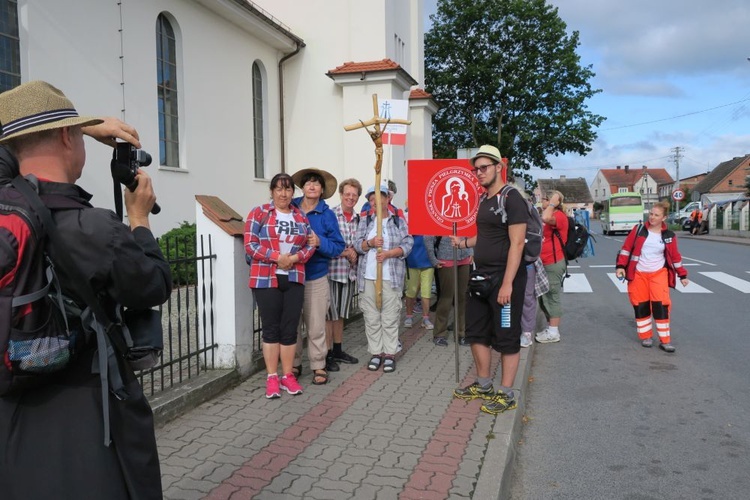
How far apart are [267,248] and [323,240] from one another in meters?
0.61

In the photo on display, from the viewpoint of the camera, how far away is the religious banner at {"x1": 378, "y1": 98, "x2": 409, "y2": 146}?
328 inches

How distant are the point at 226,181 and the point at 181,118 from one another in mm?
2025

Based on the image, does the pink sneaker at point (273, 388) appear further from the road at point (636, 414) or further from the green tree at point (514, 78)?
the green tree at point (514, 78)

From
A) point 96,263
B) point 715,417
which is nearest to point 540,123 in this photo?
point 715,417

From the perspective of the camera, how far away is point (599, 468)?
4.14m

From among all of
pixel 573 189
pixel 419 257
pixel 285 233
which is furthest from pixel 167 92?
pixel 573 189

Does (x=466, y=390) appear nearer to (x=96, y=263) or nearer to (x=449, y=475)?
(x=449, y=475)

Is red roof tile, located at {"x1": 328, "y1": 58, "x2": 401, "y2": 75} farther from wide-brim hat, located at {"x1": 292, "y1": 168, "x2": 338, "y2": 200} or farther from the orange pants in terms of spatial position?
wide-brim hat, located at {"x1": 292, "y1": 168, "x2": 338, "y2": 200}

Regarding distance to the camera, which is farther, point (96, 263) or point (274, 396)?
point (274, 396)

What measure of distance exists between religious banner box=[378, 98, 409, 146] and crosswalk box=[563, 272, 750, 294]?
252 inches

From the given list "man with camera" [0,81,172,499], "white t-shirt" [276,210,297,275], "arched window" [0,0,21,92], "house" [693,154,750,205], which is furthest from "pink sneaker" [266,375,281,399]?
"house" [693,154,750,205]

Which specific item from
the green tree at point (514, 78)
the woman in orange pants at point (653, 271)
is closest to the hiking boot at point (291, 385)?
the woman in orange pants at point (653, 271)

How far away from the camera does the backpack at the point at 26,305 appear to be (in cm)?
160

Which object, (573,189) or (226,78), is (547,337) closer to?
(226,78)
